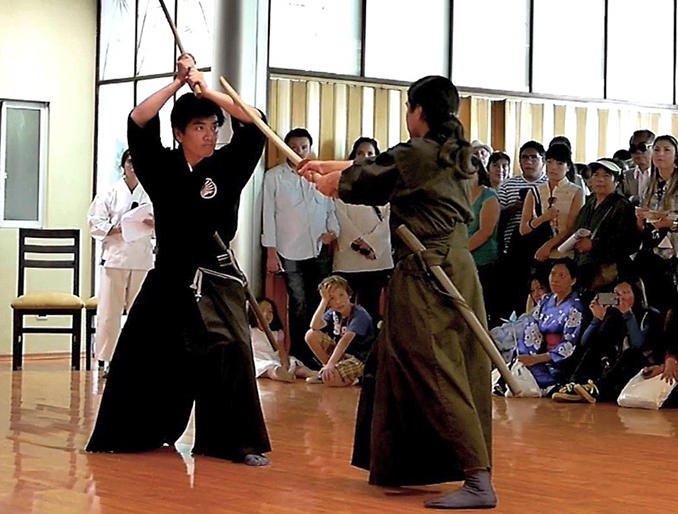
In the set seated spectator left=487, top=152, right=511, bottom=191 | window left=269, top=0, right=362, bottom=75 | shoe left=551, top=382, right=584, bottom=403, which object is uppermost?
window left=269, top=0, right=362, bottom=75

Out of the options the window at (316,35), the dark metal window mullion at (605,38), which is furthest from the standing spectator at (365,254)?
the dark metal window mullion at (605,38)

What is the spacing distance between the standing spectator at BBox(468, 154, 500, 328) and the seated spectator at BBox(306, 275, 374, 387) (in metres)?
0.78

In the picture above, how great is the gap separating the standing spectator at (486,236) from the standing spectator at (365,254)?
0.68m

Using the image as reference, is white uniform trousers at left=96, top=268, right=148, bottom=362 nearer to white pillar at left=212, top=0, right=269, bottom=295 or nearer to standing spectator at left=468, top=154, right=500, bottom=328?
white pillar at left=212, top=0, right=269, bottom=295

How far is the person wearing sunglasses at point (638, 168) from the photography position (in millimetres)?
7262

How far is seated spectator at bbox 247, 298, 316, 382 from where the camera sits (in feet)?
25.7

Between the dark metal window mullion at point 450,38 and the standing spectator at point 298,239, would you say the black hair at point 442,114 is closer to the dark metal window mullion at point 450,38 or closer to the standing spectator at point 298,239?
the standing spectator at point 298,239

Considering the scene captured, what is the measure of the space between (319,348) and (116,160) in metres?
3.11

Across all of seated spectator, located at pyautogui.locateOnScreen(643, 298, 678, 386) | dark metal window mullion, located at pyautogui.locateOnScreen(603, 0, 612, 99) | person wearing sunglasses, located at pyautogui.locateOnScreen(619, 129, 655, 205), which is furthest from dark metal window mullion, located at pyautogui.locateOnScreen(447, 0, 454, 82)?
seated spectator, located at pyautogui.locateOnScreen(643, 298, 678, 386)

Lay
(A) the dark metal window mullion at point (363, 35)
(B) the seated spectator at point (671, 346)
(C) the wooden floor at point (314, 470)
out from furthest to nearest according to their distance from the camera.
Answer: (A) the dark metal window mullion at point (363, 35) → (B) the seated spectator at point (671, 346) → (C) the wooden floor at point (314, 470)

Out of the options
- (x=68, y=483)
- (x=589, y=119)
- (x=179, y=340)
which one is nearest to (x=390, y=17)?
(x=589, y=119)

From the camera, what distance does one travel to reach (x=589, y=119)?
9.85 m

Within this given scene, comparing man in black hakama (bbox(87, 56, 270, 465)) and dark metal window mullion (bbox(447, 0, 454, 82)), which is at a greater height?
dark metal window mullion (bbox(447, 0, 454, 82))

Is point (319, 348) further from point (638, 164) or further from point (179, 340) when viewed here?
point (179, 340)
